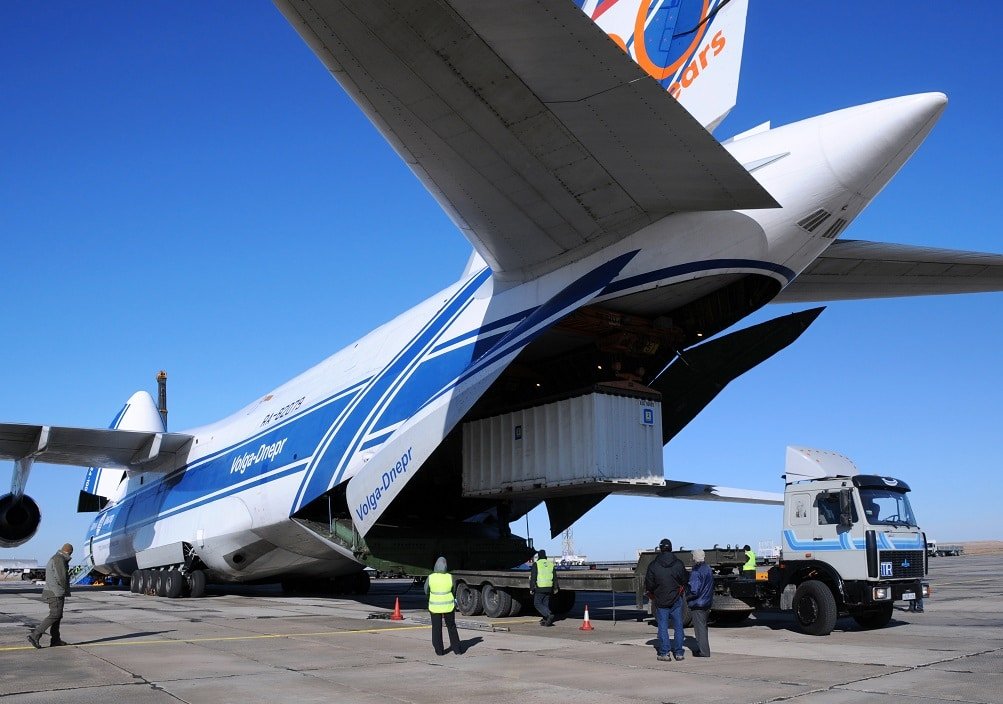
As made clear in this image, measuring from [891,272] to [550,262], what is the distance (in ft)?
18.6

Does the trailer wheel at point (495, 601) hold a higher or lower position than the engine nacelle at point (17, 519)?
lower

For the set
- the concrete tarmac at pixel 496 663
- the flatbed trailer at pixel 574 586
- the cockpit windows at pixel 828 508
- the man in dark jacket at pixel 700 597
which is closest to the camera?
the concrete tarmac at pixel 496 663

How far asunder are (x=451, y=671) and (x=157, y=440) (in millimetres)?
18853

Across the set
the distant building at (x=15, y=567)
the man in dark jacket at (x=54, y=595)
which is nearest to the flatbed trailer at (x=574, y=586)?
the man in dark jacket at (x=54, y=595)

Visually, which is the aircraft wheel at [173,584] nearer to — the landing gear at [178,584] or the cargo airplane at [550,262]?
the landing gear at [178,584]

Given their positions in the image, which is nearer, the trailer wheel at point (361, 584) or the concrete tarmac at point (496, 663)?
the concrete tarmac at point (496, 663)

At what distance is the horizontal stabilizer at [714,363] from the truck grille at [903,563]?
4442mm

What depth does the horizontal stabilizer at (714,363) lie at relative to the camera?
633 inches

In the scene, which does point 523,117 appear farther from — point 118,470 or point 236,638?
point 118,470

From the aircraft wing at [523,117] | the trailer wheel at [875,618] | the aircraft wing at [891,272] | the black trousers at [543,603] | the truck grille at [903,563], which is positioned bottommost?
the trailer wheel at [875,618]

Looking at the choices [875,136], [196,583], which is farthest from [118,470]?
[875,136]

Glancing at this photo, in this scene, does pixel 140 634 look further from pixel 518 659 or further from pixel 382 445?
pixel 518 659

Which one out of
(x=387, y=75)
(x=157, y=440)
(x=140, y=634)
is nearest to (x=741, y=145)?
(x=387, y=75)

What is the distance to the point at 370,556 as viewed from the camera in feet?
54.9
